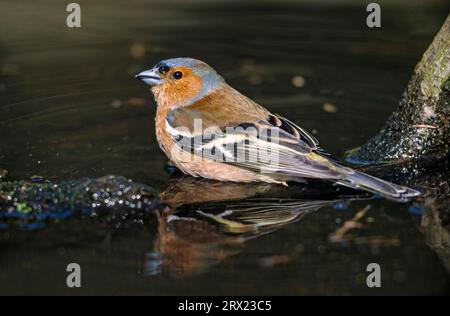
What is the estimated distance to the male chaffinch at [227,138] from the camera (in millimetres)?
6691

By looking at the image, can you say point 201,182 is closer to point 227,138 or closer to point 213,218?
point 227,138

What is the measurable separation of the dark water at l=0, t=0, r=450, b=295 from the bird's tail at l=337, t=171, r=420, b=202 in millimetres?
86

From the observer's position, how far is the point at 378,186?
6434mm

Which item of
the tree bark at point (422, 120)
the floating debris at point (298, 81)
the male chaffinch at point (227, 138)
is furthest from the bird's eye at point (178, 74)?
the floating debris at point (298, 81)

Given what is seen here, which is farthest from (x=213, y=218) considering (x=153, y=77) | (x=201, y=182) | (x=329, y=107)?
(x=329, y=107)

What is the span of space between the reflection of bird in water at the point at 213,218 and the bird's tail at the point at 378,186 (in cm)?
18

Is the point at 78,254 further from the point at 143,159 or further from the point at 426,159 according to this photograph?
the point at 426,159

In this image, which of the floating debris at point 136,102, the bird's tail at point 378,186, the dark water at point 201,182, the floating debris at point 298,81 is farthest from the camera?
the floating debris at point 298,81

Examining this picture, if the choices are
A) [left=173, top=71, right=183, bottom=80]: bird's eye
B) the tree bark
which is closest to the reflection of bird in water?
the tree bark

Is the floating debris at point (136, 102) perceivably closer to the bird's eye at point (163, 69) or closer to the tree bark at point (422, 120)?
the bird's eye at point (163, 69)

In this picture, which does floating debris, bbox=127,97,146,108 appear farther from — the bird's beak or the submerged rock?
the submerged rock

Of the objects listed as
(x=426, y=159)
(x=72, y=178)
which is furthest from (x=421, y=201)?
(x=72, y=178)

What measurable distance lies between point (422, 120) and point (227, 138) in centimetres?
181

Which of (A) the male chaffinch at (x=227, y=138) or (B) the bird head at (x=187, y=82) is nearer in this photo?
(A) the male chaffinch at (x=227, y=138)
